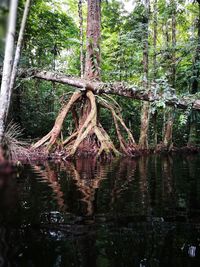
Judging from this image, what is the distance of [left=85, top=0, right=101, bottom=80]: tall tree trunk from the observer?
37.2 ft

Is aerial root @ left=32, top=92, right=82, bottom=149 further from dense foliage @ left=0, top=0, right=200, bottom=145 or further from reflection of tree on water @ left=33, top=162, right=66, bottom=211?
reflection of tree on water @ left=33, top=162, right=66, bottom=211

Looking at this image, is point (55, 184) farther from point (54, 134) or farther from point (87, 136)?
point (87, 136)

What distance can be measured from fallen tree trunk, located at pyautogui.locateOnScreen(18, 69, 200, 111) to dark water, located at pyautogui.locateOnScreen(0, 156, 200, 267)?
369 cm

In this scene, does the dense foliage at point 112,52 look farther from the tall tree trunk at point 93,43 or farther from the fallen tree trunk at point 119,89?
the tall tree trunk at point 93,43

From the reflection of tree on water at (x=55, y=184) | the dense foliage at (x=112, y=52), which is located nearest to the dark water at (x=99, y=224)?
the reflection of tree on water at (x=55, y=184)

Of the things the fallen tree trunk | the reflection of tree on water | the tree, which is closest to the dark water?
the reflection of tree on water

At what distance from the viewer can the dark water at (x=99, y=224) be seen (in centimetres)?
253

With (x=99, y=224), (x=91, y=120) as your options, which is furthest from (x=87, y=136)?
(x=99, y=224)

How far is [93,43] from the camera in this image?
1154 cm

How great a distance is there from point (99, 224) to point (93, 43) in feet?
30.9

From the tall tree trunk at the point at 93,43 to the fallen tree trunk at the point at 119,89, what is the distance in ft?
3.06

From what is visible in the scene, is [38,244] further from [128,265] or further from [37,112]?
[37,112]

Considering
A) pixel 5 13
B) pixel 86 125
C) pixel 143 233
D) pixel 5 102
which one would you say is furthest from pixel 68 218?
pixel 86 125

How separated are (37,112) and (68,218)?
Result: 12.1 meters
